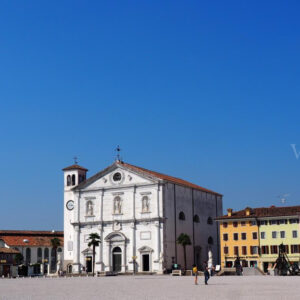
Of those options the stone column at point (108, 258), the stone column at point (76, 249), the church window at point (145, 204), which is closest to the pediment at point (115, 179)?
the church window at point (145, 204)

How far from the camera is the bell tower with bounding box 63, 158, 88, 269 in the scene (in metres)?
66.9

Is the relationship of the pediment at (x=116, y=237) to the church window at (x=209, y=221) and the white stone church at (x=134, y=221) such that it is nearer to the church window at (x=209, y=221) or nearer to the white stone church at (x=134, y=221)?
the white stone church at (x=134, y=221)

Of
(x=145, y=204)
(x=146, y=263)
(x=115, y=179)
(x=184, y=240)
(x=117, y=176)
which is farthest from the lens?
(x=115, y=179)

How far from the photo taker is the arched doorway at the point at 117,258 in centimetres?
6252

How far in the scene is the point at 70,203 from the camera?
6894cm

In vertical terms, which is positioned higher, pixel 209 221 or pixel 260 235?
pixel 209 221

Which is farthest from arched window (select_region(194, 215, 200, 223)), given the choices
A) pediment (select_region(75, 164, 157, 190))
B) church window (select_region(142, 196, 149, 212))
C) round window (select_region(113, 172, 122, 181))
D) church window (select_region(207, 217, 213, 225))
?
round window (select_region(113, 172, 122, 181))

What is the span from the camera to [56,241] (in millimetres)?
73125

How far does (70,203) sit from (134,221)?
35.3ft

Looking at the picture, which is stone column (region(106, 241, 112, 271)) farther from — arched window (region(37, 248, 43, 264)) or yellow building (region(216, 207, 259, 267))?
arched window (region(37, 248, 43, 264))

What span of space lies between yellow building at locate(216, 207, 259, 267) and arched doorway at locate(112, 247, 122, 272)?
446 inches

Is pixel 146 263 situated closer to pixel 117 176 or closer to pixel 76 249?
pixel 76 249

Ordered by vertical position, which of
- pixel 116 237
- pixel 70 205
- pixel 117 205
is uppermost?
pixel 70 205

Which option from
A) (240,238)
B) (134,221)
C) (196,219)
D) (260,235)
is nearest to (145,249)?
(134,221)
